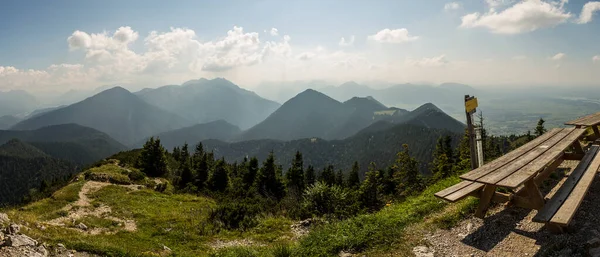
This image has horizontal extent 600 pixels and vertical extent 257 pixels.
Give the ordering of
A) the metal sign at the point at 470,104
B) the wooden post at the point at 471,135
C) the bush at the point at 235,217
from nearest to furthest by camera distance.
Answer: the wooden post at the point at 471,135 < the metal sign at the point at 470,104 < the bush at the point at 235,217

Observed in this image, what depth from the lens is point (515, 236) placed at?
602 centimetres

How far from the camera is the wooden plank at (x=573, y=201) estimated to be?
15.5ft

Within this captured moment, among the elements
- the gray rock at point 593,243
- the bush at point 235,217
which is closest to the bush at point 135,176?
the bush at point 235,217

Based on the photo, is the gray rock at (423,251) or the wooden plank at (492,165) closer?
the gray rock at (423,251)

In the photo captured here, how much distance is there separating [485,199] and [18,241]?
36.2 ft

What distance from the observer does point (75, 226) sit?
12461 millimetres

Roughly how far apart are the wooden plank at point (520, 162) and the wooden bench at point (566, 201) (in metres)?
0.80

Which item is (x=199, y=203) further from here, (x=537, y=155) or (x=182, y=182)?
(x=537, y=155)

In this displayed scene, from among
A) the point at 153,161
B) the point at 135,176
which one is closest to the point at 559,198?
the point at 135,176

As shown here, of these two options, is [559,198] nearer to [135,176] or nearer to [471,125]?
[471,125]

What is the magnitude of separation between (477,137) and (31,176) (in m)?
257

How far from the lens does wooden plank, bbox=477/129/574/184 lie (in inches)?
233

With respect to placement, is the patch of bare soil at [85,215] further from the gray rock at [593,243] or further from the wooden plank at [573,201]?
the gray rock at [593,243]

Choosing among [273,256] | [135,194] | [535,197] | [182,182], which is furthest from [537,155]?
[182,182]
